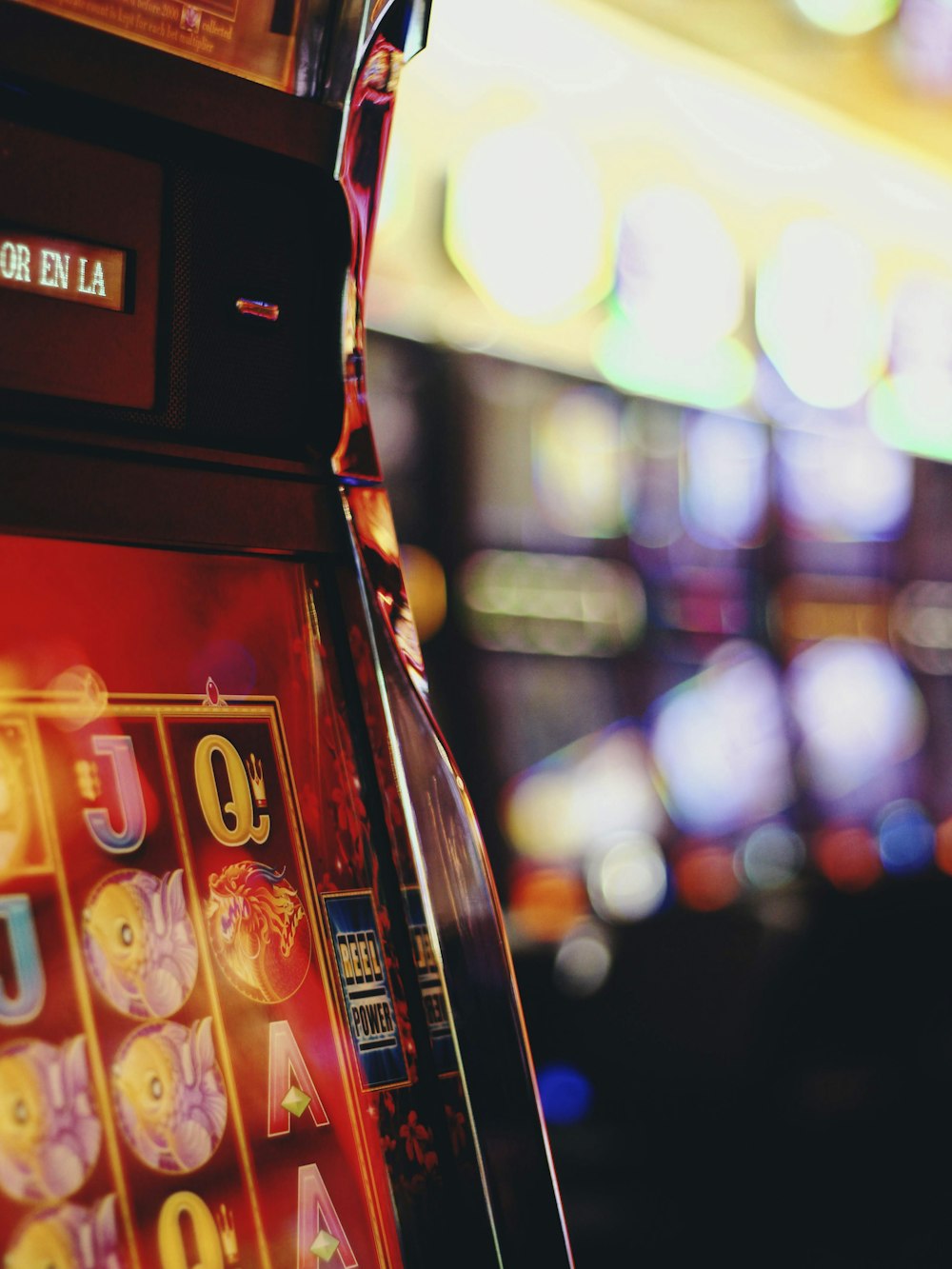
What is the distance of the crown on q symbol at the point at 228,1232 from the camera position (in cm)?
56

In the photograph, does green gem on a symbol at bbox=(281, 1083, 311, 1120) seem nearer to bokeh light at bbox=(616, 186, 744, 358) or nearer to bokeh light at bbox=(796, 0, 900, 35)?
bokeh light at bbox=(616, 186, 744, 358)

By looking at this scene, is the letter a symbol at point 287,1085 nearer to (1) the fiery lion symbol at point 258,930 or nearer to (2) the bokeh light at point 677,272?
(1) the fiery lion symbol at point 258,930

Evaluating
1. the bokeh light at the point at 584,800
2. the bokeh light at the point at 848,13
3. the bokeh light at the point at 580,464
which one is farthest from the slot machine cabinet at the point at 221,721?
the bokeh light at the point at 848,13

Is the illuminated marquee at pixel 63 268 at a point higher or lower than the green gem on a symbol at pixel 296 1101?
higher

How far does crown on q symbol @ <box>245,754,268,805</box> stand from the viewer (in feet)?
2.08

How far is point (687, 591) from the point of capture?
3.10 meters

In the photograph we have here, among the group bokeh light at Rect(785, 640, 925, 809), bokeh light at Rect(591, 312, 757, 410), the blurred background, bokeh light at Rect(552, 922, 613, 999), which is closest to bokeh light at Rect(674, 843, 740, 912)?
the blurred background

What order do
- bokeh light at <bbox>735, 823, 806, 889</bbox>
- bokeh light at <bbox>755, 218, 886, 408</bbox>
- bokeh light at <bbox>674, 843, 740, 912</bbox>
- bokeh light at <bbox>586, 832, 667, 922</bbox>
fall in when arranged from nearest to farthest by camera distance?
bokeh light at <bbox>586, 832, 667, 922</bbox>, bokeh light at <bbox>674, 843, 740, 912</bbox>, bokeh light at <bbox>735, 823, 806, 889</bbox>, bokeh light at <bbox>755, 218, 886, 408</bbox>

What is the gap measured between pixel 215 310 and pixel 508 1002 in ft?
1.20

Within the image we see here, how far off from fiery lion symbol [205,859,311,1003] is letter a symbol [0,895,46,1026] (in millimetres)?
Answer: 80

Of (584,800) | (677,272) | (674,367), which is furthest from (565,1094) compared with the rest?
A: (677,272)

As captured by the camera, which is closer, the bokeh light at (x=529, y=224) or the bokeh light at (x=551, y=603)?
the bokeh light at (x=551, y=603)

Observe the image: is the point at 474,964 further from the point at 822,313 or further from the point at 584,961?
the point at 822,313

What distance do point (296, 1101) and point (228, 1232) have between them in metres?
0.06
